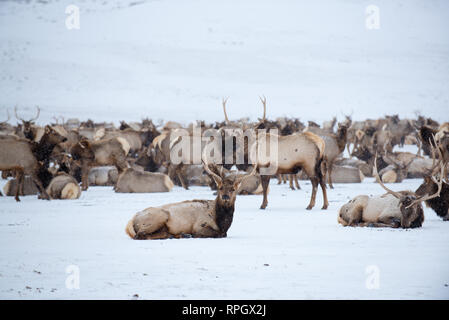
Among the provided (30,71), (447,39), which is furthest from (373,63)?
(30,71)

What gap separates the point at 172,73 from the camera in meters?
62.1

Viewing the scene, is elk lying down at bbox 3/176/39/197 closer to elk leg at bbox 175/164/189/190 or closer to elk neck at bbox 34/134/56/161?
elk neck at bbox 34/134/56/161

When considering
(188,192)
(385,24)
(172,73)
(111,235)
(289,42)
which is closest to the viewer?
(111,235)

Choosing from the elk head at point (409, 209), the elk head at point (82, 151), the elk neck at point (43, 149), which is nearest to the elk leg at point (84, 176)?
the elk head at point (82, 151)

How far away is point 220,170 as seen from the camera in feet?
28.9

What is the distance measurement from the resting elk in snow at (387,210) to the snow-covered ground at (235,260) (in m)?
0.23

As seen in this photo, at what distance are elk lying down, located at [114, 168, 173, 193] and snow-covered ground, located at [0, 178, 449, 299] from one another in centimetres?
466

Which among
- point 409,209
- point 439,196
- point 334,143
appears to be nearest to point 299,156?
point 439,196

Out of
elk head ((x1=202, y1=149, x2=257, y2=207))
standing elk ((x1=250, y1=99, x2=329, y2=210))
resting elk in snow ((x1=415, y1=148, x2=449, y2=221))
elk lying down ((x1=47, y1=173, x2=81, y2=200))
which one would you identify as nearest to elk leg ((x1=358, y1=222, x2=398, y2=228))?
resting elk in snow ((x1=415, y1=148, x2=449, y2=221))

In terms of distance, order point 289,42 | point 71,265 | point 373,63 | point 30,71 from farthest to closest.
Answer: point 289,42 → point 373,63 → point 30,71 → point 71,265

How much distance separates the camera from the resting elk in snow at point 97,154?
15.9 meters

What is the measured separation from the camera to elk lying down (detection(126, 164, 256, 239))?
7.86m
